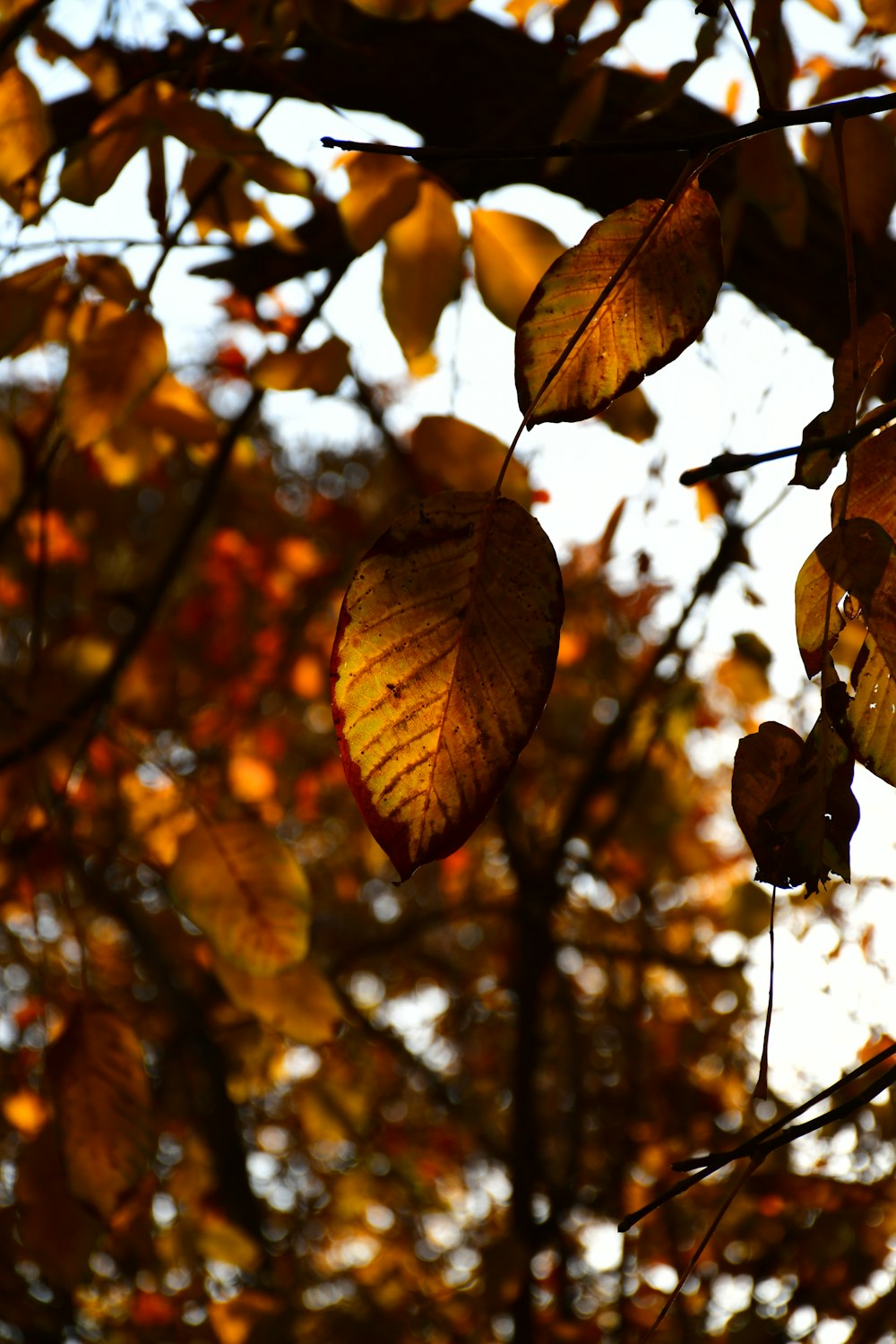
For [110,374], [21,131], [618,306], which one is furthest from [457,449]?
[618,306]

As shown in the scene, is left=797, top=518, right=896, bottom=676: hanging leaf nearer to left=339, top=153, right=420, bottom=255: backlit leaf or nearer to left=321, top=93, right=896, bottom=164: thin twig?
left=321, top=93, right=896, bottom=164: thin twig

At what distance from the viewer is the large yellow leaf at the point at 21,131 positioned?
2.46 ft

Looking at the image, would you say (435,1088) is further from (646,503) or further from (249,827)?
(249,827)

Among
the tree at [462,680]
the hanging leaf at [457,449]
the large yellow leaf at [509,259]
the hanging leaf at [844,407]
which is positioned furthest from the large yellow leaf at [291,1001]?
the hanging leaf at [844,407]

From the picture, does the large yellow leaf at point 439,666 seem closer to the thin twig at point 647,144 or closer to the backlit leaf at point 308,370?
the thin twig at point 647,144

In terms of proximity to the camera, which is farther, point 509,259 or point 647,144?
point 509,259

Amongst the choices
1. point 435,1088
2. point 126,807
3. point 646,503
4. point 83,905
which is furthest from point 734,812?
point 83,905

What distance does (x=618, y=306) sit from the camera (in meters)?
0.39

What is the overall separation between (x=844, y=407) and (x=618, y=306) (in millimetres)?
86

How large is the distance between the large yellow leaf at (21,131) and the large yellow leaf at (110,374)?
0.33ft

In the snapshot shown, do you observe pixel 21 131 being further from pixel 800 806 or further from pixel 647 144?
pixel 800 806

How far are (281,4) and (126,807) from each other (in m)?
2.67

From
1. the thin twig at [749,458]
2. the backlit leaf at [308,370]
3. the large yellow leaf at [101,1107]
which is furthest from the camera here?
the backlit leaf at [308,370]

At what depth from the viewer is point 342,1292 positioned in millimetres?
3500
